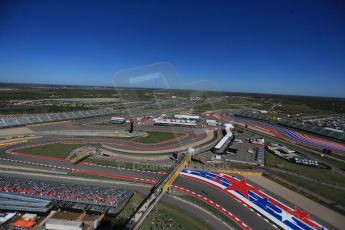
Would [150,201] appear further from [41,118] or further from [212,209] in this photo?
[41,118]

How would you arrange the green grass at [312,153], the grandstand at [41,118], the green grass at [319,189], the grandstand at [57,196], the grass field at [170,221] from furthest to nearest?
the grandstand at [41,118] → the green grass at [312,153] → the green grass at [319,189] → the grandstand at [57,196] → the grass field at [170,221]

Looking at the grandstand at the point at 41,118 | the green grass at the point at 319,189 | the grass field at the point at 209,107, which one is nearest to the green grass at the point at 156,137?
the green grass at the point at 319,189

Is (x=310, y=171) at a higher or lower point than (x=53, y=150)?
lower

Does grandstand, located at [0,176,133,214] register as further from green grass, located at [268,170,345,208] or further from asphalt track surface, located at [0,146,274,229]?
green grass, located at [268,170,345,208]

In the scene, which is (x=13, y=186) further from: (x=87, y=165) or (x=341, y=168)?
(x=341, y=168)

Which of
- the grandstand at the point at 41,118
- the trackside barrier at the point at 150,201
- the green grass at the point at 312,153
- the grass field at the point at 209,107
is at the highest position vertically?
the grass field at the point at 209,107

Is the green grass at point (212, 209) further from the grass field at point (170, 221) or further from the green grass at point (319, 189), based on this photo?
the green grass at point (319, 189)

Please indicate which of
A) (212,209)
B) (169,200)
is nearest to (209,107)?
(169,200)
